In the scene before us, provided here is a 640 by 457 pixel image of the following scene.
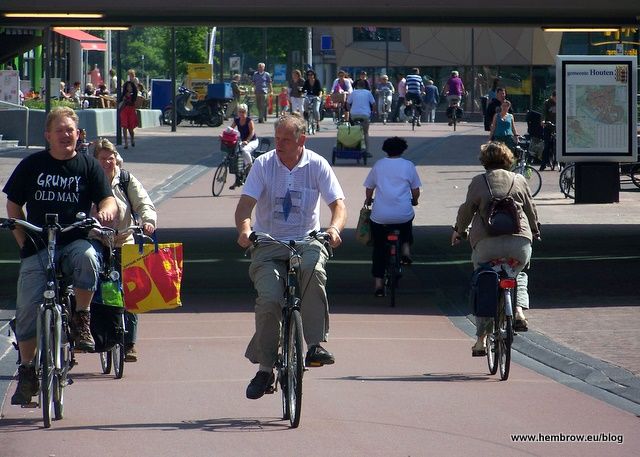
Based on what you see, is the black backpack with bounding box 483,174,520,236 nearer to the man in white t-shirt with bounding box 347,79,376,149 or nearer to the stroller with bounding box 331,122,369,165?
the stroller with bounding box 331,122,369,165

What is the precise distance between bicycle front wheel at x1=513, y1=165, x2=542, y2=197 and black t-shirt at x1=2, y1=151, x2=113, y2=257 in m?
18.7

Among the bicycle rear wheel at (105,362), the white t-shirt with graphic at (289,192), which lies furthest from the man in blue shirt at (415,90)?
the white t-shirt with graphic at (289,192)

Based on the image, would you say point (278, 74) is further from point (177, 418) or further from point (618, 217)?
point (177, 418)

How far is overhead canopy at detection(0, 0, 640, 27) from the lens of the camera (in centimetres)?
1638

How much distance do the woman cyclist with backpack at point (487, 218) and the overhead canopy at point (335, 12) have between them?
5995mm

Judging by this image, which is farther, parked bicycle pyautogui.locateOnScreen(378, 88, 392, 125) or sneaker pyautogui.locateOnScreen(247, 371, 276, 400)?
parked bicycle pyautogui.locateOnScreen(378, 88, 392, 125)

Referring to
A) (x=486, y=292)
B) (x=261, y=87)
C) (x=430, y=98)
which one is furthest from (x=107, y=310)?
(x=430, y=98)

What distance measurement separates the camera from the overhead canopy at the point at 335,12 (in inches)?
645

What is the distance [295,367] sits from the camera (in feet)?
25.4

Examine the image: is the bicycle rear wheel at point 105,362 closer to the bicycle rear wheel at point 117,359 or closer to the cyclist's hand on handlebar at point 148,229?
the bicycle rear wheel at point 117,359

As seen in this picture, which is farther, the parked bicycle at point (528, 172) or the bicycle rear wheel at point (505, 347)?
the parked bicycle at point (528, 172)

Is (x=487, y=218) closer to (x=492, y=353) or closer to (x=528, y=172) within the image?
(x=492, y=353)

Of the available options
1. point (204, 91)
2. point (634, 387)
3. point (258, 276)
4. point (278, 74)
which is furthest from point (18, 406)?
point (278, 74)

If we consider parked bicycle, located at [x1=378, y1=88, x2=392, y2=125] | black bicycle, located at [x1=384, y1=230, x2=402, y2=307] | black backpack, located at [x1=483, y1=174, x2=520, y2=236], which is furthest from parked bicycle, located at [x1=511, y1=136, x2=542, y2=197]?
parked bicycle, located at [x1=378, y1=88, x2=392, y2=125]
